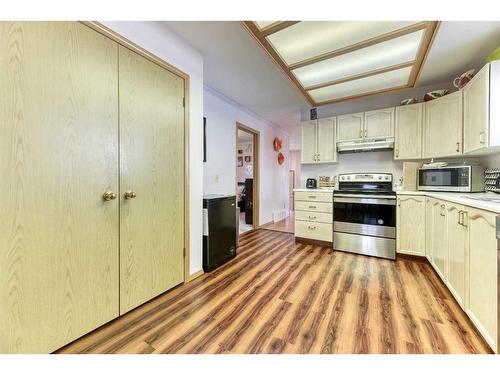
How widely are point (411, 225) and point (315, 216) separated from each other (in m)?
1.17

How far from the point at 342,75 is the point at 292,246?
7.94 ft

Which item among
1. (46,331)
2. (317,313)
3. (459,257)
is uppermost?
(459,257)

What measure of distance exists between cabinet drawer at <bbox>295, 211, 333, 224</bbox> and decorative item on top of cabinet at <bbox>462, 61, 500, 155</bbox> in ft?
5.49

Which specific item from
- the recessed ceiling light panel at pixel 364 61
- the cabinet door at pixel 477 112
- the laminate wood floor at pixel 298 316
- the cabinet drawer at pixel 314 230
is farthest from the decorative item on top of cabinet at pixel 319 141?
the laminate wood floor at pixel 298 316

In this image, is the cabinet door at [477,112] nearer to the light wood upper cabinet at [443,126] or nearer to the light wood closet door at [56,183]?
the light wood upper cabinet at [443,126]

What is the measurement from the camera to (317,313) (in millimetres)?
1555

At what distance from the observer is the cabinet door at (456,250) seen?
4.78 feet

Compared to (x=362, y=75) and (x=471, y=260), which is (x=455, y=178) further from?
(x=362, y=75)

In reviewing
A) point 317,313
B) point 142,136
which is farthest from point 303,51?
point 317,313

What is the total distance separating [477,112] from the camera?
6.24 feet

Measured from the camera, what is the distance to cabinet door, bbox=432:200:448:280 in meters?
1.84

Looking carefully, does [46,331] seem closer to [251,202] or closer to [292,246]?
[292,246]

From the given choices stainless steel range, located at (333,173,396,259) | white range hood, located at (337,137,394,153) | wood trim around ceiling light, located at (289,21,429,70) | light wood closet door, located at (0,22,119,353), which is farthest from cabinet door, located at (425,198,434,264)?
light wood closet door, located at (0,22,119,353)
